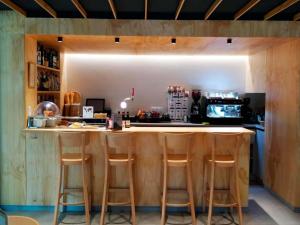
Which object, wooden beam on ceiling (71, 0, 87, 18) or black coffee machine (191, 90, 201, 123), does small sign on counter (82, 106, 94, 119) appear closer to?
wooden beam on ceiling (71, 0, 87, 18)

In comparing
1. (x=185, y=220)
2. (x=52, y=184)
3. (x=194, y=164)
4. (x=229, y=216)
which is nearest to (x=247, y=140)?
(x=194, y=164)

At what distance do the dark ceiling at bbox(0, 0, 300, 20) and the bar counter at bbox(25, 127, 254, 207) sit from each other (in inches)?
59.8

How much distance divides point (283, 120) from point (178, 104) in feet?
7.72

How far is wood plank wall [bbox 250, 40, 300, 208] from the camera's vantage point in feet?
13.8

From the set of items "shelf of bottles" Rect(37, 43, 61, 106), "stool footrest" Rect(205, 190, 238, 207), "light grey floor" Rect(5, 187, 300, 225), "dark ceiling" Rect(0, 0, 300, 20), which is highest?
"dark ceiling" Rect(0, 0, 300, 20)

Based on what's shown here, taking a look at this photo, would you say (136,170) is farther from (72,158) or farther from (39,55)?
(39,55)

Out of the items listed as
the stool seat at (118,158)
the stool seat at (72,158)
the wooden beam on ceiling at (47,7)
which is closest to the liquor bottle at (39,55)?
the wooden beam on ceiling at (47,7)

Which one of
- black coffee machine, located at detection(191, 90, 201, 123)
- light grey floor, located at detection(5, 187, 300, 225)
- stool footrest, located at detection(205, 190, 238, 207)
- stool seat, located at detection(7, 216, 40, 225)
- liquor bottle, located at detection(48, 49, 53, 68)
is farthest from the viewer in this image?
black coffee machine, located at detection(191, 90, 201, 123)

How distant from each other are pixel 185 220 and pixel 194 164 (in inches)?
27.8

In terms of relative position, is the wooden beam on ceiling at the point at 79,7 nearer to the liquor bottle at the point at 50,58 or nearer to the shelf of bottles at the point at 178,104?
the liquor bottle at the point at 50,58

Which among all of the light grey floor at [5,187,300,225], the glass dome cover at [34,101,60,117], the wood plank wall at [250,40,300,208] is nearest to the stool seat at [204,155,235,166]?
the light grey floor at [5,187,300,225]

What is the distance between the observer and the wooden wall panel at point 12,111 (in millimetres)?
4070

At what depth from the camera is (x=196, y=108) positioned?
6285 mm

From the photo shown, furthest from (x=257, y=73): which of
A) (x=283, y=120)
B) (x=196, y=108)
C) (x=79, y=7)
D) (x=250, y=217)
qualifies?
(x=79, y=7)
